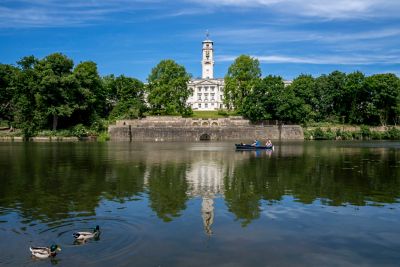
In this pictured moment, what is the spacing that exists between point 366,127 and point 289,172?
71000 mm

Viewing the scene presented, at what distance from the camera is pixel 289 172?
110 feet

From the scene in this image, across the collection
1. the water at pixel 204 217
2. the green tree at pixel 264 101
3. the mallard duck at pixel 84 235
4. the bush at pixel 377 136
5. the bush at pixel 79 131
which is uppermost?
the green tree at pixel 264 101

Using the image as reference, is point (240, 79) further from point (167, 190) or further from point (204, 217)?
point (204, 217)

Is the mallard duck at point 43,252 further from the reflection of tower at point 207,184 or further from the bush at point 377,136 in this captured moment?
the bush at point 377,136

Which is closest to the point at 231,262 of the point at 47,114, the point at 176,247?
the point at 176,247

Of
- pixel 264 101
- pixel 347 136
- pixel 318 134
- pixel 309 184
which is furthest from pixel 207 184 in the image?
pixel 347 136

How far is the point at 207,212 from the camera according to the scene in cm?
1977

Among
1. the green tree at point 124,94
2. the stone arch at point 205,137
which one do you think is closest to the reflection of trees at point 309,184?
the stone arch at point 205,137

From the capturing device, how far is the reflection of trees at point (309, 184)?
2242 cm

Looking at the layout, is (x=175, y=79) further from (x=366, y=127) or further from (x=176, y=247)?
(x=176, y=247)

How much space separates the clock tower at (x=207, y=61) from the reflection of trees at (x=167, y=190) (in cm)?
12610

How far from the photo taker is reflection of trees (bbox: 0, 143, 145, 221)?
68.3 ft

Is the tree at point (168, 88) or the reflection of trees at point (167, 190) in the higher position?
the tree at point (168, 88)

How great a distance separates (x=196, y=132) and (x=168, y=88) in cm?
1588
